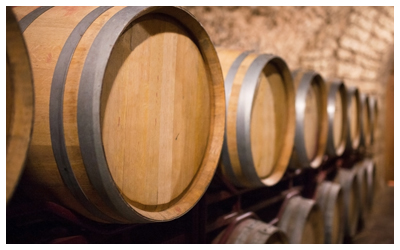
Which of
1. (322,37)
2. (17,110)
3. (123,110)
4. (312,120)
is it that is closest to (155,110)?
(123,110)

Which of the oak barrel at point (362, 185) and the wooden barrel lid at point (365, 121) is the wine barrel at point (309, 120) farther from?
the oak barrel at point (362, 185)

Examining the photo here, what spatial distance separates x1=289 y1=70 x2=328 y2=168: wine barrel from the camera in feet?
8.02

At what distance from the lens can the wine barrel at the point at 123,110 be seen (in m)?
1.02

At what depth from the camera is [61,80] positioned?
40.1 inches

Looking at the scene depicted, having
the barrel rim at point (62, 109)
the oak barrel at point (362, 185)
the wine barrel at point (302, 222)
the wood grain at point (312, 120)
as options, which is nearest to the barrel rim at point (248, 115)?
the wine barrel at point (302, 222)

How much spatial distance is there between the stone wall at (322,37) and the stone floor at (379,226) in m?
1.20

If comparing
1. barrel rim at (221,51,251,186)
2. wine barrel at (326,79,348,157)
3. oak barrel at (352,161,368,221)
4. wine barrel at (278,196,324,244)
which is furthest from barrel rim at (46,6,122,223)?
oak barrel at (352,161,368,221)

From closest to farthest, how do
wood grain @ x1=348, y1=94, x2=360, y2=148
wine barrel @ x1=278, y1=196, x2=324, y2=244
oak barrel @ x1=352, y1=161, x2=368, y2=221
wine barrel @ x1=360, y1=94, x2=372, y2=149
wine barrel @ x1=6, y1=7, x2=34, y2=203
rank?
wine barrel @ x1=6, y1=7, x2=34, y2=203, wine barrel @ x1=278, y1=196, x2=324, y2=244, wood grain @ x1=348, y1=94, x2=360, y2=148, wine barrel @ x1=360, y1=94, x2=372, y2=149, oak barrel @ x1=352, y1=161, x2=368, y2=221

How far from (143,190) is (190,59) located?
538mm

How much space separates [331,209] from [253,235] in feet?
4.89

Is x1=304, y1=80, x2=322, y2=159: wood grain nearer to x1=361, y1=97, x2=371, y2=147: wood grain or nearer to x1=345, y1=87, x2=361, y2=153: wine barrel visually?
x1=345, y1=87, x2=361, y2=153: wine barrel

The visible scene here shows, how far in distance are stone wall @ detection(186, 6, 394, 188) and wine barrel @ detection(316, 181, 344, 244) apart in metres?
1.37

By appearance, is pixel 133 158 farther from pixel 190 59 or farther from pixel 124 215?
pixel 190 59
